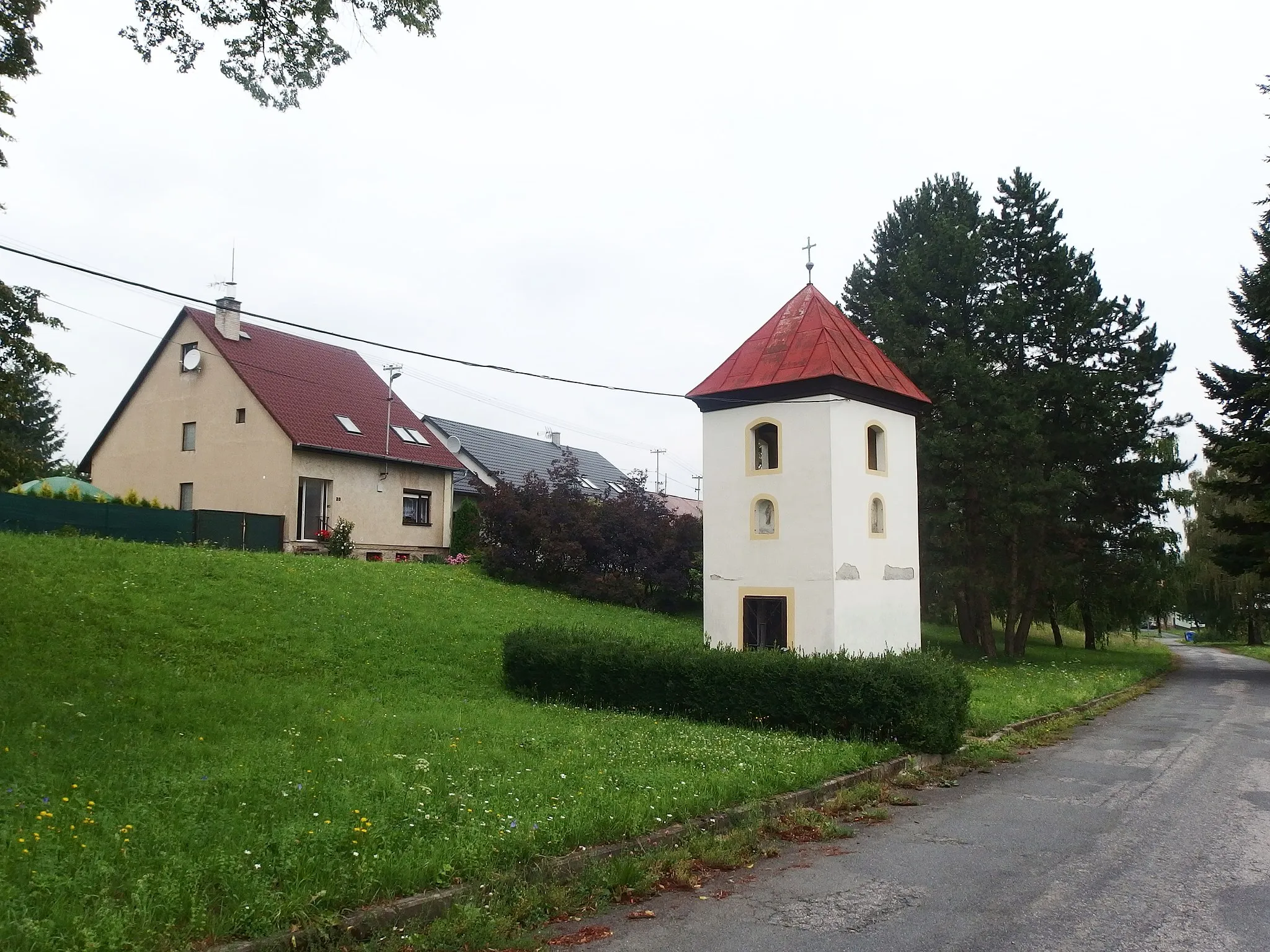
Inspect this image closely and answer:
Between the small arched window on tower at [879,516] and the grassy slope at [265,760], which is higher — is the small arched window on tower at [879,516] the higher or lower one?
the higher one

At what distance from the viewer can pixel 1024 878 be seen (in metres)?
6.68

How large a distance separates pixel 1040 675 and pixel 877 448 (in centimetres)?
899

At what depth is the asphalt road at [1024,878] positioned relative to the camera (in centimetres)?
551

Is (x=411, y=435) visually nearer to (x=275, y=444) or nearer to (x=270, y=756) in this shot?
(x=275, y=444)

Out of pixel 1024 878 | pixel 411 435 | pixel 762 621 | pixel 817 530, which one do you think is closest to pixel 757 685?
pixel 817 530

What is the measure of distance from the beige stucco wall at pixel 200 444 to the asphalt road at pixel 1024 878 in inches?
966

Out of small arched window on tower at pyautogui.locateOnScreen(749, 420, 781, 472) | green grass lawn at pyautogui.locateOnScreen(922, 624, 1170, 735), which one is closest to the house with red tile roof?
small arched window on tower at pyautogui.locateOnScreen(749, 420, 781, 472)

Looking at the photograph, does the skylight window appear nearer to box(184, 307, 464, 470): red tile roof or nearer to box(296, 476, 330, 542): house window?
box(184, 307, 464, 470): red tile roof

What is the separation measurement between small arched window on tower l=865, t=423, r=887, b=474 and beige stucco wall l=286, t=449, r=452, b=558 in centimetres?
1806

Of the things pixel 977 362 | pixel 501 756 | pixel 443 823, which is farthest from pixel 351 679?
pixel 977 362

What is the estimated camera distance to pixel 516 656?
15.0 meters

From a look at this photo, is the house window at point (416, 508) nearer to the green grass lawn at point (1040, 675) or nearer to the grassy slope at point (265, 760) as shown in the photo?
the grassy slope at point (265, 760)

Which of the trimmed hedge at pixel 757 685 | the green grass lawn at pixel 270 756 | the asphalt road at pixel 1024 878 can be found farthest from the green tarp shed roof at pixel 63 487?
the asphalt road at pixel 1024 878

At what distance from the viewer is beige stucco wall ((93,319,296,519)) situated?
29.4 meters
